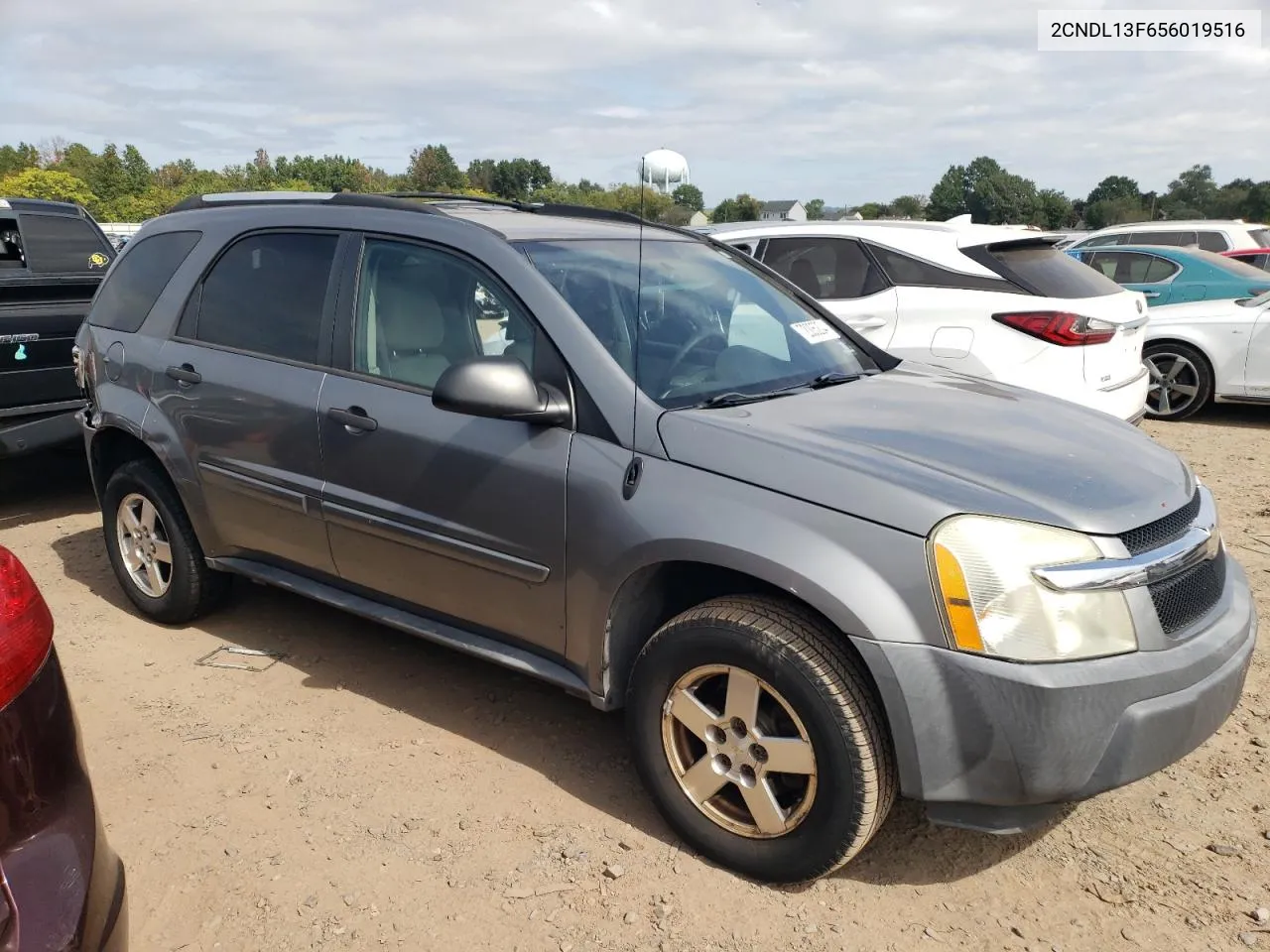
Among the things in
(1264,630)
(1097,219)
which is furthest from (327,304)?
(1097,219)

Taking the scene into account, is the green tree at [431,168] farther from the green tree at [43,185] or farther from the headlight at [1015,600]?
the headlight at [1015,600]

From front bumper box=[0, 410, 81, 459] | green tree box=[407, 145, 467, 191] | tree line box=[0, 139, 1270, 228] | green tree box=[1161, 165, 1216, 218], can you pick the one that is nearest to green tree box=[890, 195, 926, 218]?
tree line box=[0, 139, 1270, 228]

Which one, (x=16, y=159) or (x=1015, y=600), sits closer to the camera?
(x=1015, y=600)

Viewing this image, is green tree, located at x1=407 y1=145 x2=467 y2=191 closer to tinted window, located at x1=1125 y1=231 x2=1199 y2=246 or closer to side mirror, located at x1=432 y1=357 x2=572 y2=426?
tinted window, located at x1=1125 y1=231 x2=1199 y2=246

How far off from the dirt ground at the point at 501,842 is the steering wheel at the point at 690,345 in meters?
1.32

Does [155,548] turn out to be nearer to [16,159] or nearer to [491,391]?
[491,391]

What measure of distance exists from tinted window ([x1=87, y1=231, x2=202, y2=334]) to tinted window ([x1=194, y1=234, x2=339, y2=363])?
0.32 meters

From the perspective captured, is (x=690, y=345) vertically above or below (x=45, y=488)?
above

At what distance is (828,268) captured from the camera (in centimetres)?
647

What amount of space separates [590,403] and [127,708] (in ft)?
7.27

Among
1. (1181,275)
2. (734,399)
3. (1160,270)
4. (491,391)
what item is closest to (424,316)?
(491,391)

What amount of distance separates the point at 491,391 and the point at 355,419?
798 mm

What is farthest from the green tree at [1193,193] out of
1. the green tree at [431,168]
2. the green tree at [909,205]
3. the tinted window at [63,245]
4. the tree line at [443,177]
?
the tinted window at [63,245]

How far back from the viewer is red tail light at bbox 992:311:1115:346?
582 cm
